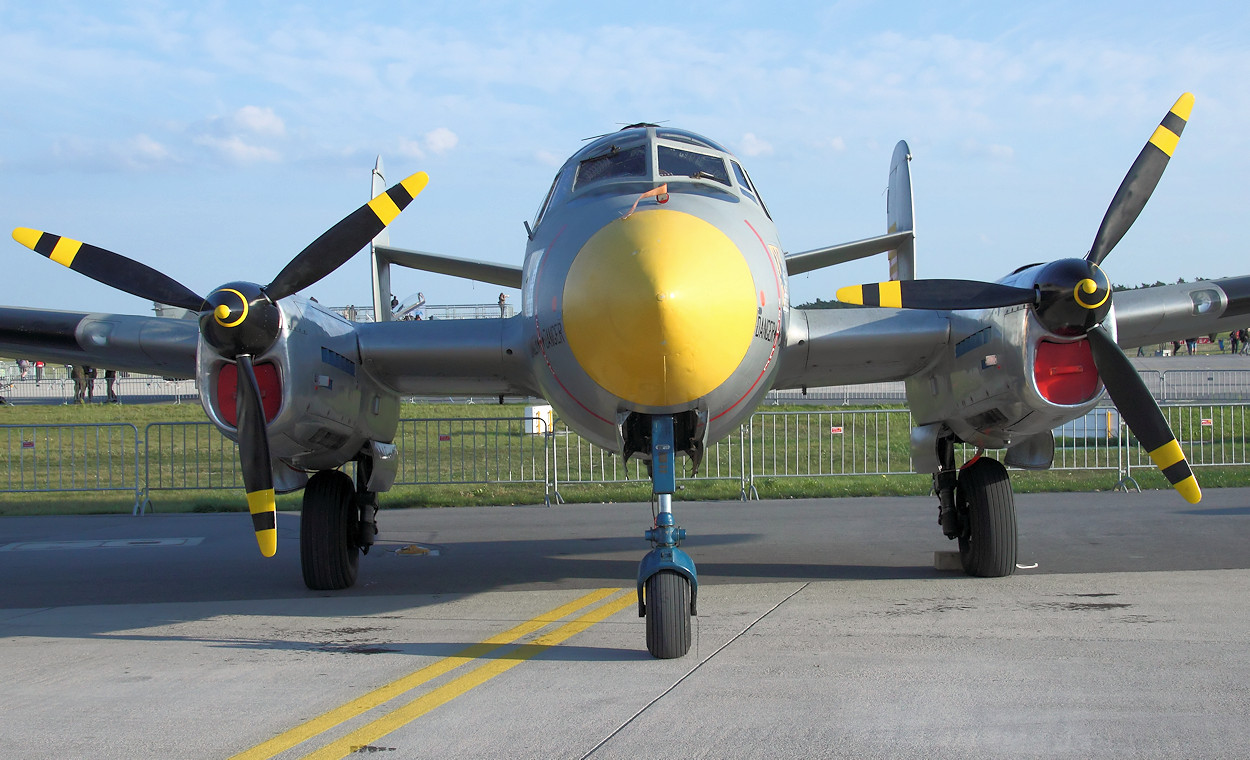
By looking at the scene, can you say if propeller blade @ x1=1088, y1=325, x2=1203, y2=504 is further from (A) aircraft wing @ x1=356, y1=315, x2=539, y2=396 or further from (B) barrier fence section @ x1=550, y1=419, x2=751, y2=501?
(B) barrier fence section @ x1=550, y1=419, x2=751, y2=501

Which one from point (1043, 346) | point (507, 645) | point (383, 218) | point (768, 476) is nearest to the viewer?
point (507, 645)

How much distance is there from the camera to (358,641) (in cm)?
656

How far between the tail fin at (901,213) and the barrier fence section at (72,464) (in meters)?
11.1

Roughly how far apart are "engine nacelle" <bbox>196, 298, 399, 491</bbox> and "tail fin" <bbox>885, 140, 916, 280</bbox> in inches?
257

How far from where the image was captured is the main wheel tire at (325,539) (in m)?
8.44

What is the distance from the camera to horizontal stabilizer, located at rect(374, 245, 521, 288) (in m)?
10.7

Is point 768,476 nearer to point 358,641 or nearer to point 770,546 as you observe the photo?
point 770,546

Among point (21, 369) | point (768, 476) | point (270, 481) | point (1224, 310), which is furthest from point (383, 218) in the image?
point (21, 369)

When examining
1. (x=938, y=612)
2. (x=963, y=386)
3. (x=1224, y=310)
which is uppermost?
(x=1224, y=310)

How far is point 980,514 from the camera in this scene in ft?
27.8

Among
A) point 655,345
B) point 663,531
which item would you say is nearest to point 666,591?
point 663,531

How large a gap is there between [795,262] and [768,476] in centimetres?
630

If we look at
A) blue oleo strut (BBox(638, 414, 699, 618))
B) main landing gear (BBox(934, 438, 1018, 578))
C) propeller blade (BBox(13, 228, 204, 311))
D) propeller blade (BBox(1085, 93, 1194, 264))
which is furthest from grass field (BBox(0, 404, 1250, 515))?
blue oleo strut (BBox(638, 414, 699, 618))

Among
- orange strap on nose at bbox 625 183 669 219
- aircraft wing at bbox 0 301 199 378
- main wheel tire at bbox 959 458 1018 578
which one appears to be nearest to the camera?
orange strap on nose at bbox 625 183 669 219
